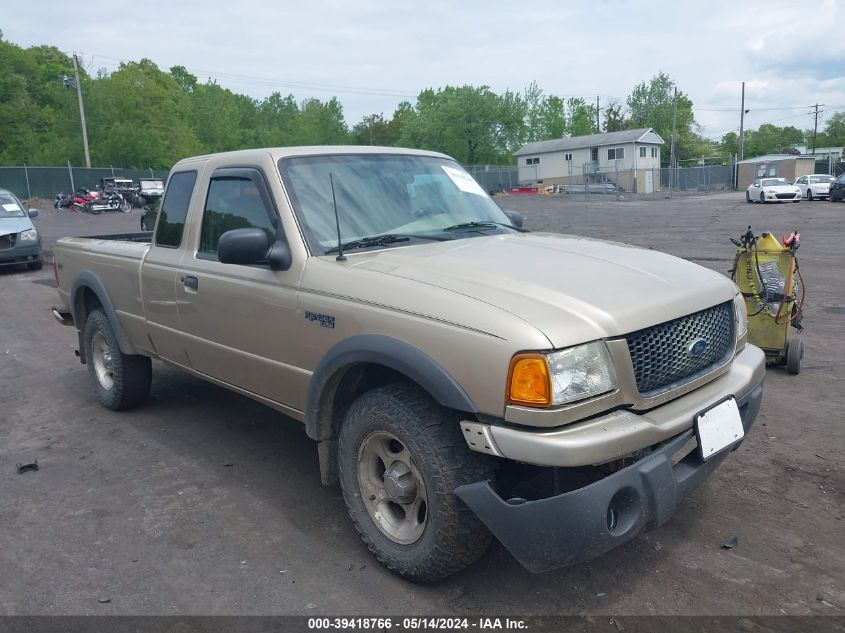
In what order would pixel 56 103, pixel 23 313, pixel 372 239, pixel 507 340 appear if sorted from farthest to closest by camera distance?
1. pixel 56 103
2. pixel 23 313
3. pixel 372 239
4. pixel 507 340

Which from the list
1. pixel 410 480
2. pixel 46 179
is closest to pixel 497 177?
pixel 46 179

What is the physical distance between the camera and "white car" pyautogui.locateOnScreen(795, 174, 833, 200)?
115 feet

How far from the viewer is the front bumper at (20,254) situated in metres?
13.9

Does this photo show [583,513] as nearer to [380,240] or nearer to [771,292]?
[380,240]

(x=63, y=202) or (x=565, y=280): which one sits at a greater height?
(x=63, y=202)

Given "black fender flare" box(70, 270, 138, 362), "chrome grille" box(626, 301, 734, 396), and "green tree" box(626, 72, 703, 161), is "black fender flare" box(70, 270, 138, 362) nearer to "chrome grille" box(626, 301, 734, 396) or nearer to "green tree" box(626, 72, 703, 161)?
"chrome grille" box(626, 301, 734, 396)

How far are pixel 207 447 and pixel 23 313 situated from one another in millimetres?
6797

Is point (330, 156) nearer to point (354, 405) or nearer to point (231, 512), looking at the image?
point (354, 405)

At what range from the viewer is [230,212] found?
4.25 metres

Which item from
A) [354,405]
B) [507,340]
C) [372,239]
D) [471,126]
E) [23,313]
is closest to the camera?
[507,340]

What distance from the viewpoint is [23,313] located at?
10.2 m

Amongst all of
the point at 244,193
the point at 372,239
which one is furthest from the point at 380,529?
the point at 244,193

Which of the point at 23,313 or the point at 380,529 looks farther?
the point at 23,313

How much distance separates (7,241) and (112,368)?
33.8 ft
